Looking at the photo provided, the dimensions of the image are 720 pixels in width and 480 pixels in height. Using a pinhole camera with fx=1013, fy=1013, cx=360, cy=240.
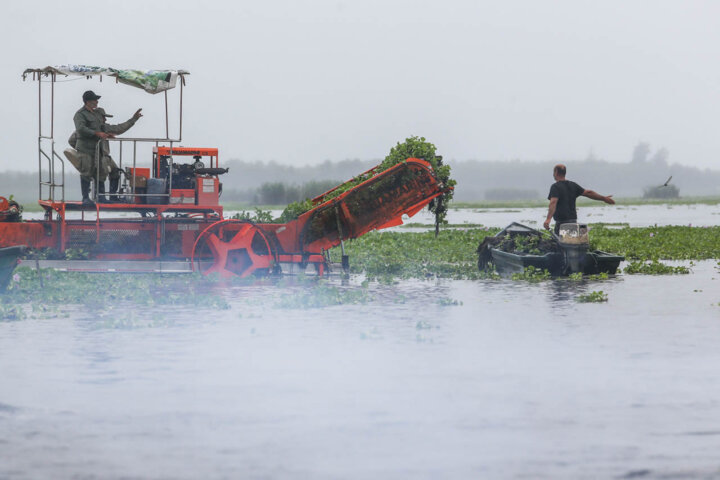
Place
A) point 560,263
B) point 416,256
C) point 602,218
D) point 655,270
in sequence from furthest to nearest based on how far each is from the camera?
1. point 602,218
2. point 416,256
3. point 655,270
4. point 560,263

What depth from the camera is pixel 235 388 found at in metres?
9.81

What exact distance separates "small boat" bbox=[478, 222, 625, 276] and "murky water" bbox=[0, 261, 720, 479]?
434cm

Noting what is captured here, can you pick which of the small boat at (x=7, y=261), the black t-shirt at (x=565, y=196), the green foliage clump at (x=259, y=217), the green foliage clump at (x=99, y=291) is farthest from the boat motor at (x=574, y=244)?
the small boat at (x=7, y=261)

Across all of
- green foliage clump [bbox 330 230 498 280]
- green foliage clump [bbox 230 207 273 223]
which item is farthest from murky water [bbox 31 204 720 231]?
green foliage clump [bbox 230 207 273 223]

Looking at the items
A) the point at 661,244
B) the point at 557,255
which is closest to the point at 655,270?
the point at 557,255

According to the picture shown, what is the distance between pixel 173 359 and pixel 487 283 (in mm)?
10209

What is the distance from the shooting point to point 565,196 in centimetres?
2028

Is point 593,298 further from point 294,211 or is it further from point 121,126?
point 121,126

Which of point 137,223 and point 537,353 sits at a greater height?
point 137,223

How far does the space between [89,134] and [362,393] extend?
11417 mm

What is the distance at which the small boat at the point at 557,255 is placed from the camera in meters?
20.4

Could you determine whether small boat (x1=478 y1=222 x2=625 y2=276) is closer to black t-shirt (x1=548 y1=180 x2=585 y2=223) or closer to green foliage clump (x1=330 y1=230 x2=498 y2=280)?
black t-shirt (x1=548 y1=180 x2=585 y2=223)

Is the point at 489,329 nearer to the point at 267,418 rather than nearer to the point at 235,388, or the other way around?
the point at 235,388


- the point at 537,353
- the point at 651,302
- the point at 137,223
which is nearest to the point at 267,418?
the point at 537,353
